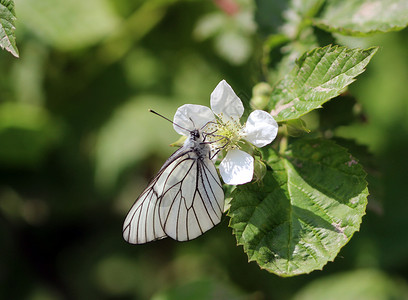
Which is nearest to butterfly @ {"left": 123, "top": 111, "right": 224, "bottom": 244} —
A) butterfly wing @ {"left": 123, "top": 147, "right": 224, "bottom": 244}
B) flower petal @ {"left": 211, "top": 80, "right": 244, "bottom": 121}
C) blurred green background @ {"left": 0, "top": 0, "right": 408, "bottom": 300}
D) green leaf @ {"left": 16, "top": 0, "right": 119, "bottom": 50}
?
butterfly wing @ {"left": 123, "top": 147, "right": 224, "bottom": 244}

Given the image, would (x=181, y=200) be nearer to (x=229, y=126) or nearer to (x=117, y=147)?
(x=229, y=126)

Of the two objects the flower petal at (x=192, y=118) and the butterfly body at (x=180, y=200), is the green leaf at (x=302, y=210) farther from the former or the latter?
the flower petal at (x=192, y=118)

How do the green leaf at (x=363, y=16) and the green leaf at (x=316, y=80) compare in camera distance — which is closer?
the green leaf at (x=316, y=80)

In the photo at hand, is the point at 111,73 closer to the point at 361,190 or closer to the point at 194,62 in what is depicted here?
the point at 194,62

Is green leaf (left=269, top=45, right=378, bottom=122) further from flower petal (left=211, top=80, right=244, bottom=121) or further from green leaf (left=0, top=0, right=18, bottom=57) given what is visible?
green leaf (left=0, top=0, right=18, bottom=57)

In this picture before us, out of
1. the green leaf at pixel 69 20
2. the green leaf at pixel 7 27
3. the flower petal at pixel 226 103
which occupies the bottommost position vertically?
the flower petal at pixel 226 103

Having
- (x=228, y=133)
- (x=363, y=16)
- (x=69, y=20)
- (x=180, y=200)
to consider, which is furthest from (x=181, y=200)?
(x=69, y=20)

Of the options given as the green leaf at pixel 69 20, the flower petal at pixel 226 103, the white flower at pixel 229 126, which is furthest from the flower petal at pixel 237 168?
the green leaf at pixel 69 20
